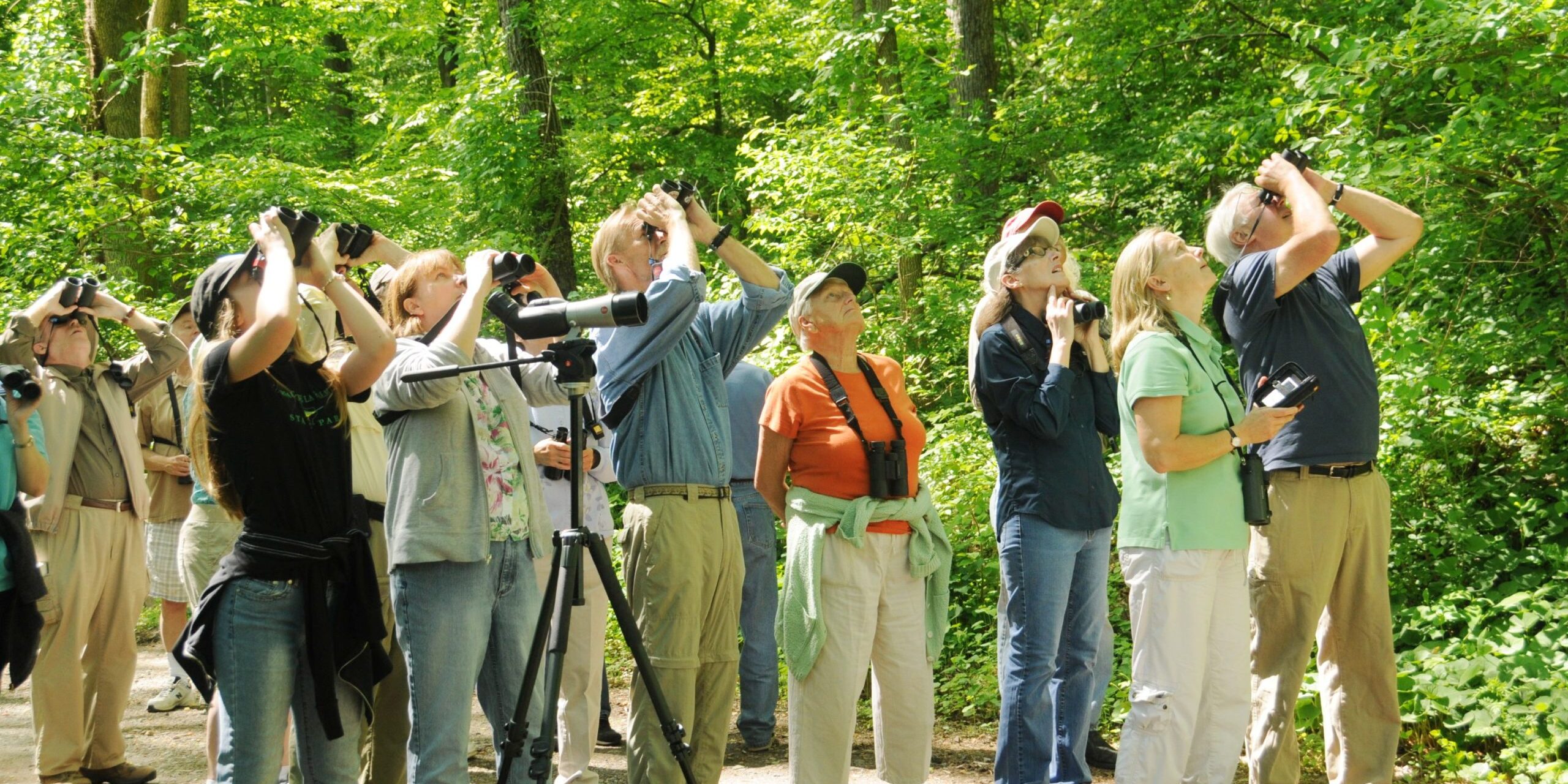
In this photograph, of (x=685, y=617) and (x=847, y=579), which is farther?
(x=847, y=579)

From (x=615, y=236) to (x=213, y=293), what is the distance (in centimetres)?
138

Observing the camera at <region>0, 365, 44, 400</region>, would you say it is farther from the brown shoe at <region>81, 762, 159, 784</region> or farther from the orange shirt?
the orange shirt

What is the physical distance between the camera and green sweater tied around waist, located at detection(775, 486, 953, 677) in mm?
4227

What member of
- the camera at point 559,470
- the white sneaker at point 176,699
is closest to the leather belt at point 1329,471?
the camera at point 559,470

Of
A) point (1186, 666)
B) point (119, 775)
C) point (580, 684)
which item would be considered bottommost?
point (119, 775)

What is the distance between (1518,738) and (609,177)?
11.3 metres

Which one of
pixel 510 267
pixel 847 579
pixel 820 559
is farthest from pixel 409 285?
pixel 847 579

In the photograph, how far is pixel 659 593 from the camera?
4094mm

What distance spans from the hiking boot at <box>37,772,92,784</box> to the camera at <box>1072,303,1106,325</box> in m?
4.28

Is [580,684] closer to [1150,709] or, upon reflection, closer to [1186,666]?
[1150,709]

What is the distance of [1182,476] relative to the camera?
408 cm

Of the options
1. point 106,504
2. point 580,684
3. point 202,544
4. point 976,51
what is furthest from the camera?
point 976,51

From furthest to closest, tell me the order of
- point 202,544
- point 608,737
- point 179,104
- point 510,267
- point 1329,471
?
point 179,104, point 608,737, point 202,544, point 1329,471, point 510,267

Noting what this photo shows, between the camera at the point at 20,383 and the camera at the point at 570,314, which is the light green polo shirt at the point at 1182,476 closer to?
the camera at the point at 570,314
